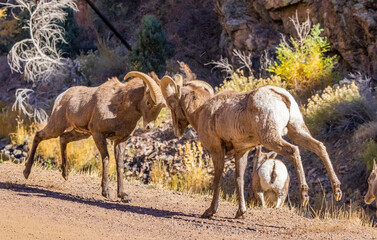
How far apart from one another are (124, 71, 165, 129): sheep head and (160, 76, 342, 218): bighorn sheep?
1.04 ft

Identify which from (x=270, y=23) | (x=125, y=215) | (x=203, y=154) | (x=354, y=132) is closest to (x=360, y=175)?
(x=354, y=132)

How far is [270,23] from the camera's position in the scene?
62.3ft

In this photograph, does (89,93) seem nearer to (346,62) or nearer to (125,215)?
(125,215)

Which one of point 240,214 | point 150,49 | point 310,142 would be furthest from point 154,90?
point 150,49

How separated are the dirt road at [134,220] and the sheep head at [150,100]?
137cm

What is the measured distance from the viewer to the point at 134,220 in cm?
758

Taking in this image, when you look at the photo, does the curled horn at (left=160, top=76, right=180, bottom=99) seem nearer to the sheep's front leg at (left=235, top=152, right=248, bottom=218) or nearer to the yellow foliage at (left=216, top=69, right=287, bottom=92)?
the sheep's front leg at (left=235, top=152, right=248, bottom=218)

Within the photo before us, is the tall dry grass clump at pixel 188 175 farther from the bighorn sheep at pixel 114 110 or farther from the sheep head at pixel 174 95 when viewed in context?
the sheep head at pixel 174 95

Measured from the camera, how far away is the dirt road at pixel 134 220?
6648mm

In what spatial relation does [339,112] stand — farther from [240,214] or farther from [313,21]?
[240,214]

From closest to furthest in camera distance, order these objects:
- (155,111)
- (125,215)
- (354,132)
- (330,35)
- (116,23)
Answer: (125,215) < (155,111) < (354,132) < (330,35) < (116,23)

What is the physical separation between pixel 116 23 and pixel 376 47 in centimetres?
1409

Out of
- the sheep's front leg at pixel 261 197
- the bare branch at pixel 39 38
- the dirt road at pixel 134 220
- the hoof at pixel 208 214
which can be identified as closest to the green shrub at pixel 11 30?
the bare branch at pixel 39 38

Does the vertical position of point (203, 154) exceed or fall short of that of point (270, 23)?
it falls short
